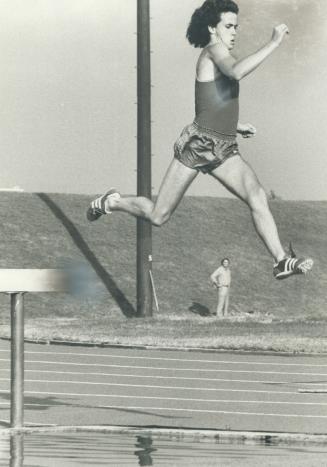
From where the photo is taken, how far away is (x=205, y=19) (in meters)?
9.52

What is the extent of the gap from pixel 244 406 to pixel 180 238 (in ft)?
86.0

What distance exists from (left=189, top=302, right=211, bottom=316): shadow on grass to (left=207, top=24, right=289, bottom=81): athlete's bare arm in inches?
1169

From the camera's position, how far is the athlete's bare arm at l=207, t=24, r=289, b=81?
895 cm

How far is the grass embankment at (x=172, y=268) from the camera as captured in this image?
33000 millimetres

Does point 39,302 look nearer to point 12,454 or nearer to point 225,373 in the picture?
point 225,373

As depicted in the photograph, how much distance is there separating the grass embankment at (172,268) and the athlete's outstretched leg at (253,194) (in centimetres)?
2057

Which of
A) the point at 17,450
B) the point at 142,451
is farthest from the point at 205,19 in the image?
the point at 17,450

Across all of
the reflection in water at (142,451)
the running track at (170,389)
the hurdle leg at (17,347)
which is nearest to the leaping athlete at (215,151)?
the reflection in water at (142,451)

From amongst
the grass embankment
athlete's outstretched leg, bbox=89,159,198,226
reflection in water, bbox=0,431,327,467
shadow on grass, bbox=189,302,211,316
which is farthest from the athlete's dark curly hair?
shadow on grass, bbox=189,302,211,316

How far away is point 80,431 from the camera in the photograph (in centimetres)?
1379

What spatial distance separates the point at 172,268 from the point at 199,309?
222 centimetres

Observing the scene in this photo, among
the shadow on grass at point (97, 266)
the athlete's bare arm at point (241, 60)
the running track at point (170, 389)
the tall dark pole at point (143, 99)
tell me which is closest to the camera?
the athlete's bare arm at point (241, 60)

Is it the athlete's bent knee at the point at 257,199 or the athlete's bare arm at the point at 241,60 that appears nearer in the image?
the athlete's bare arm at the point at 241,60

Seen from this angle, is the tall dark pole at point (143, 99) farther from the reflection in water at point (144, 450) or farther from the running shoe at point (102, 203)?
the running shoe at point (102, 203)
